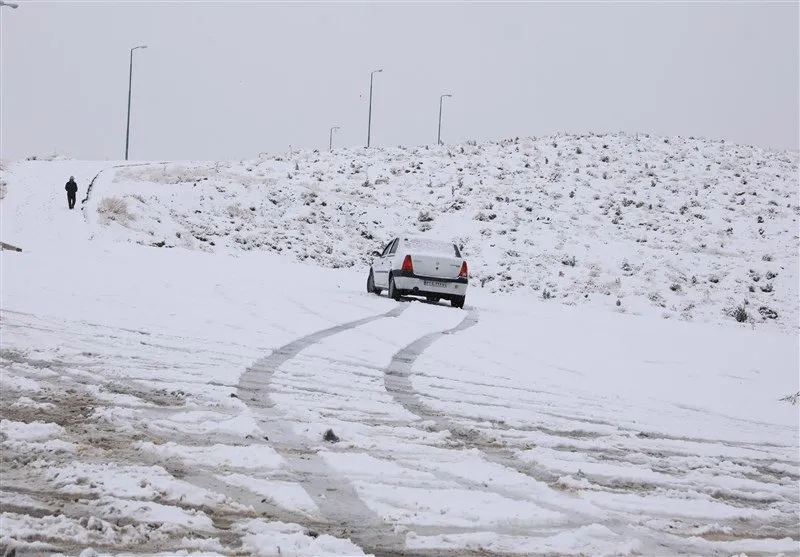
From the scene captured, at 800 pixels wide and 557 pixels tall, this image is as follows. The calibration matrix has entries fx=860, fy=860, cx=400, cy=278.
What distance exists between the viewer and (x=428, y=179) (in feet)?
159

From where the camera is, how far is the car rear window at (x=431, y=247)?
61.8 ft

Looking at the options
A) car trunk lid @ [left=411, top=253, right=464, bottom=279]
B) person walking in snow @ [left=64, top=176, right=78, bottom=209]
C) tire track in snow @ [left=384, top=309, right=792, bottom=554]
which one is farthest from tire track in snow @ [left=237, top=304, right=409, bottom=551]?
person walking in snow @ [left=64, top=176, right=78, bottom=209]

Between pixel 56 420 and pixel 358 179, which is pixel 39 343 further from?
pixel 358 179

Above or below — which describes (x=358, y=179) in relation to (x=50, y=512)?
above

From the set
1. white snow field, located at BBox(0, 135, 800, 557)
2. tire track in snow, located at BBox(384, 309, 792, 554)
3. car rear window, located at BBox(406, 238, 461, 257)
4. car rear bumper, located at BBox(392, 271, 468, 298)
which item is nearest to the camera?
white snow field, located at BBox(0, 135, 800, 557)

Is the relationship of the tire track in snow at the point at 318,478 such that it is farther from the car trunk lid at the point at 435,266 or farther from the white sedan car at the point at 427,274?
the car trunk lid at the point at 435,266

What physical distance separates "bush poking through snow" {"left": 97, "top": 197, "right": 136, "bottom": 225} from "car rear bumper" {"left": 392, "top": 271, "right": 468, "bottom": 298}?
15.9 m

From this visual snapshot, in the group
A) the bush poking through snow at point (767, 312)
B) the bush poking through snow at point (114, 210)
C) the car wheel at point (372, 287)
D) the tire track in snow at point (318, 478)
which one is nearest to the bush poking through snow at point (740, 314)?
the bush poking through snow at point (767, 312)

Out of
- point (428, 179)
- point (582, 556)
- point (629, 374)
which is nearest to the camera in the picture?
point (582, 556)

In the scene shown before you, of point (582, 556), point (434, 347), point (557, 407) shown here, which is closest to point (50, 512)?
point (582, 556)

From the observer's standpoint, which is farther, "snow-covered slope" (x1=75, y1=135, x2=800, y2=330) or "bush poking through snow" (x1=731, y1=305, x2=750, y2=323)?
"snow-covered slope" (x1=75, y1=135, x2=800, y2=330)

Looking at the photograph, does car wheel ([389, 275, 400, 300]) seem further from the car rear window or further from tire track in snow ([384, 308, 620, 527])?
tire track in snow ([384, 308, 620, 527])

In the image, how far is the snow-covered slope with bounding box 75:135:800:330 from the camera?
30.0 metres

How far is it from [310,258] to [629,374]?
2422 cm
